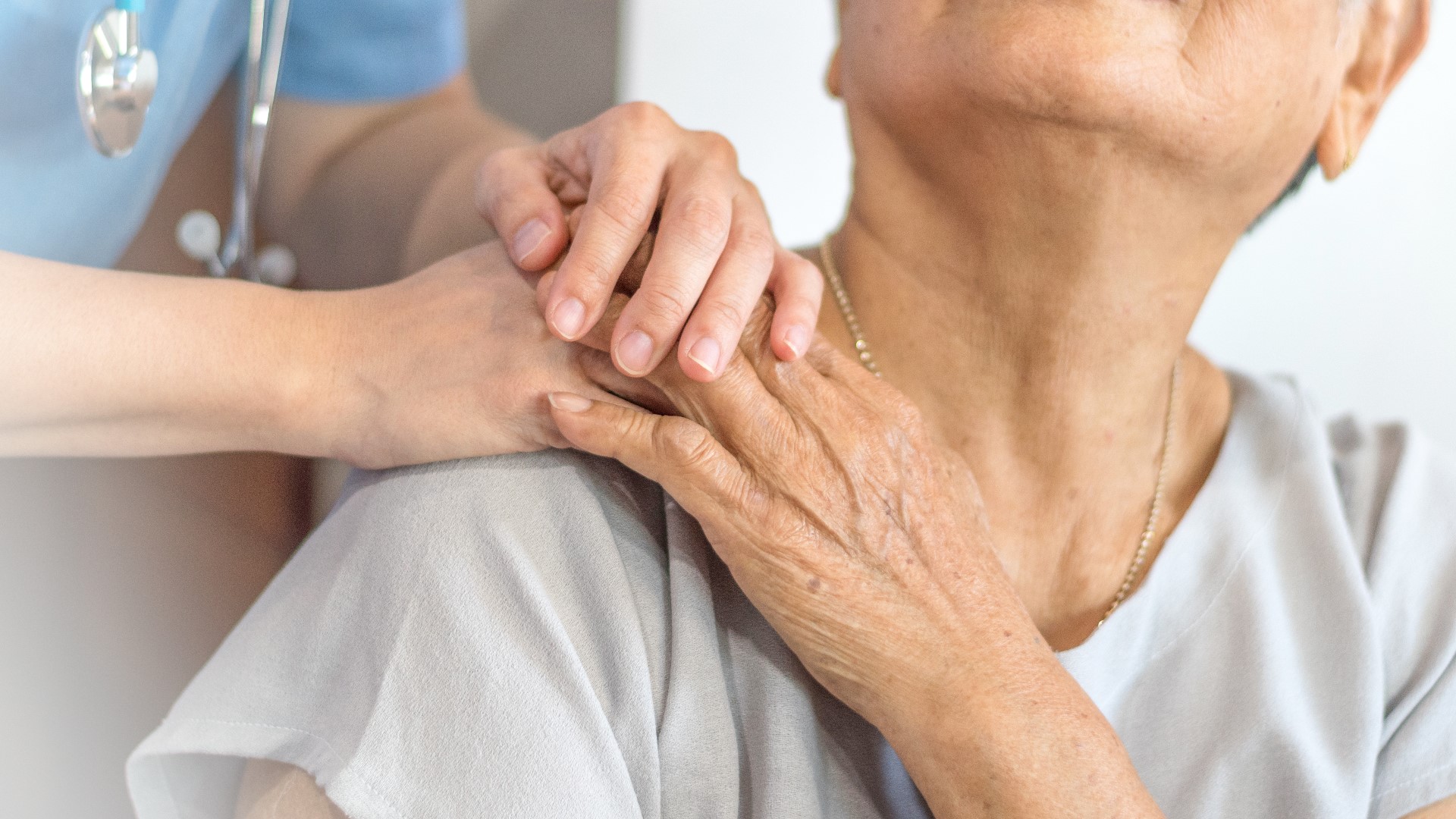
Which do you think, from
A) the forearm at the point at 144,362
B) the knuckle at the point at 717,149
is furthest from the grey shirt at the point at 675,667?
the knuckle at the point at 717,149

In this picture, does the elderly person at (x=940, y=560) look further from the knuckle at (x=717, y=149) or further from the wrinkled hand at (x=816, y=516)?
the knuckle at (x=717, y=149)

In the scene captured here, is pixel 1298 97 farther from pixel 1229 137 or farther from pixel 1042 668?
pixel 1042 668

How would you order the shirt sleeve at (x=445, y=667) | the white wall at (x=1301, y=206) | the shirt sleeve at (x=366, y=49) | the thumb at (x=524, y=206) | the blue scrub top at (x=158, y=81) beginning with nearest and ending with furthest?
the shirt sleeve at (x=445, y=667), the thumb at (x=524, y=206), the blue scrub top at (x=158, y=81), the shirt sleeve at (x=366, y=49), the white wall at (x=1301, y=206)

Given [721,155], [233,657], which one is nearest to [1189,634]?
[721,155]

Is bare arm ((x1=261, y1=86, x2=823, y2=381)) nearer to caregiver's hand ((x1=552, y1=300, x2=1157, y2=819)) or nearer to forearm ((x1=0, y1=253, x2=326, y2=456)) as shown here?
caregiver's hand ((x1=552, y1=300, x2=1157, y2=819))

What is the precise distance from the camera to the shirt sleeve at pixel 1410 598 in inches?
34.8

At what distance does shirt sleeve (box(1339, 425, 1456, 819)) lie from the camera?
34.8 inches

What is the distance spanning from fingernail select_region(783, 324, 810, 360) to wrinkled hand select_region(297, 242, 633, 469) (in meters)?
A: 0.12

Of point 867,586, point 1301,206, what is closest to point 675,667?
point 867,586

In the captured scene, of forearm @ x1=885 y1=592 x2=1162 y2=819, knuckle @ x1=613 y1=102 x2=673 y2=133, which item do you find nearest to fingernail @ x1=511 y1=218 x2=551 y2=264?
knuckle @ x1=613 y1=102 x2=673 y2=133

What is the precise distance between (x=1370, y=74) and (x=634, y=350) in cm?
72

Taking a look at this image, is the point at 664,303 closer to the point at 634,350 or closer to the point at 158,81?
the point at 634,350

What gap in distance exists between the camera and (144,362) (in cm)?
74

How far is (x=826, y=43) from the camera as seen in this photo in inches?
64.9
